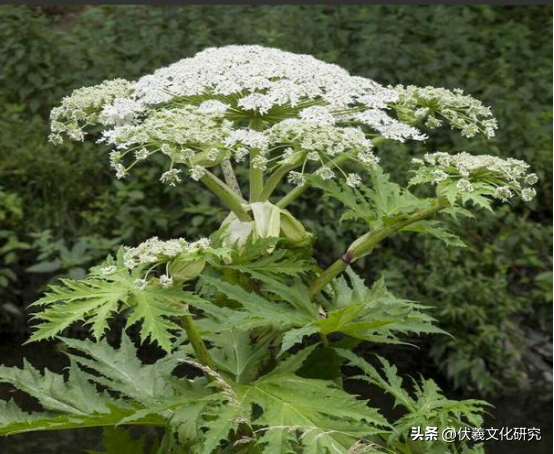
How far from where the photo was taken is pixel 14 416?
3.21m

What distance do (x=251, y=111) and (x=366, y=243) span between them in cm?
50

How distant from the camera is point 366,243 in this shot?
3223 millimetres

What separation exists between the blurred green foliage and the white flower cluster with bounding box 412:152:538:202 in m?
4.13

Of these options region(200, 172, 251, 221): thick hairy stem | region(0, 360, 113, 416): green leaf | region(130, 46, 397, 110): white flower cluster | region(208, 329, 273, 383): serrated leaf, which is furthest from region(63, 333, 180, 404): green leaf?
region(130, 46, 397, 110): white flower cluster

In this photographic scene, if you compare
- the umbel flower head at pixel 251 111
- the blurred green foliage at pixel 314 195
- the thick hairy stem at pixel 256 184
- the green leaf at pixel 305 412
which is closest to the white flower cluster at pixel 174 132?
the umbel flower head at pixel 251 111

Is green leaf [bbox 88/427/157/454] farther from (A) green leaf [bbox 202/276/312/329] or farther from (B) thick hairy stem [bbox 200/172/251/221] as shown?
(B) thick hairy stem [bbox 200/172/251/221]

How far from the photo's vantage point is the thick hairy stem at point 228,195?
Answer: 3141mm

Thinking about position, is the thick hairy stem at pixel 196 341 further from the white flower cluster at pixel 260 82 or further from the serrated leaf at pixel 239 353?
the white flower cluster at pixel 260 82

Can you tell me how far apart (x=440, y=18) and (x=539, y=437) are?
3478 millimetres

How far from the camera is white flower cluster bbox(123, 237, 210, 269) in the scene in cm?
277

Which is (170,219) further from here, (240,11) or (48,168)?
(240,11)

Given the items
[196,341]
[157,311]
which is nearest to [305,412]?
[196,341]

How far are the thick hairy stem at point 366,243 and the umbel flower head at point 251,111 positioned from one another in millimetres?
223

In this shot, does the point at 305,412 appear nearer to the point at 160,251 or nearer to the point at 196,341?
the point at 196,341
